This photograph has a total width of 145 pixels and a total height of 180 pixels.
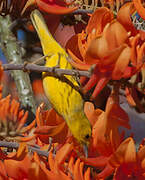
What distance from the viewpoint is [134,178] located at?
1.96ft

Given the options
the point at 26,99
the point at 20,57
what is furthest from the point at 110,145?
the point at 20,57

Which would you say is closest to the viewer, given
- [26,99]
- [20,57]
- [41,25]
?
[41,25]

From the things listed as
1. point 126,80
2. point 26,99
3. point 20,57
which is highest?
point 126,80

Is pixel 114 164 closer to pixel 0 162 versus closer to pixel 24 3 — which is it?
pixel 0 162

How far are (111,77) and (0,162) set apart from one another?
0.19 metres

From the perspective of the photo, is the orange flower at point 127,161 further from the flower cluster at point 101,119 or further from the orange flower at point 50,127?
the orange flower at point 50,127

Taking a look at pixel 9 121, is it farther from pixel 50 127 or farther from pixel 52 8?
pixel 52 8

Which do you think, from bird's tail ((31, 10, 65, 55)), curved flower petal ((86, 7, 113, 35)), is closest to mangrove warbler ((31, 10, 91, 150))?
bird's tail ((31, 10, 65, 55))

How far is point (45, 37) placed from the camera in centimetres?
83

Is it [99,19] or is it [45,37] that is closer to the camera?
[99,19]

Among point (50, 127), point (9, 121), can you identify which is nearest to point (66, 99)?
point (50, 127)

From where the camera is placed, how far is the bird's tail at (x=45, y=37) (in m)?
0.81

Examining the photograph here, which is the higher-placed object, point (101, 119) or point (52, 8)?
point (52, 8)

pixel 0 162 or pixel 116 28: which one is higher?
pixel 116 28
